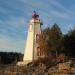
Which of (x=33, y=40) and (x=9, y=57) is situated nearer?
(x=33, y=40)

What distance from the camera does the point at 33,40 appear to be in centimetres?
5878

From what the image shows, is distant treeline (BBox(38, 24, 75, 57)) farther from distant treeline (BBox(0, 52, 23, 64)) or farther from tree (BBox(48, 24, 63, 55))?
distant treeline (BBox(0, 52, 23, 64))

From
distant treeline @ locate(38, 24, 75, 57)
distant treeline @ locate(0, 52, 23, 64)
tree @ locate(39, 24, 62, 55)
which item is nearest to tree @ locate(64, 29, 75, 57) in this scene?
distant treeline @ locate(38, 24, 75, 57)

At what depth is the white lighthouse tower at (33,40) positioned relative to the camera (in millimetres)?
58094

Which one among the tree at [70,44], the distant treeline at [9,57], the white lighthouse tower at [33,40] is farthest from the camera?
the distant treeline at [9,57]

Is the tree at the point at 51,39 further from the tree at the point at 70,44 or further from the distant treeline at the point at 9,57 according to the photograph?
the distant treeline at the point at 9,57

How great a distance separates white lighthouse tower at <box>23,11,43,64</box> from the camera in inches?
2287

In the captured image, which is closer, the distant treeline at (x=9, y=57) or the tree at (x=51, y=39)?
the tree at (x=51, y=39)

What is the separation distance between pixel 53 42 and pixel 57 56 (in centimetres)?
211

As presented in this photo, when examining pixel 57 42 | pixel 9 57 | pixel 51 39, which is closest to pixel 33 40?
pixel 51 39

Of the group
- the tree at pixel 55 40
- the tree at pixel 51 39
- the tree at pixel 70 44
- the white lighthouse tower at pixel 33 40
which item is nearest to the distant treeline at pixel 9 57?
the white lighthouse tower at pixel 33 40

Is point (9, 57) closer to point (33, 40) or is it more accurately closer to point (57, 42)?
point (33, 40)

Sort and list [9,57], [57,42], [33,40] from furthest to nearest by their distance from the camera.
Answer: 1. [9,57]
2. [33,40]
3. [57,42]

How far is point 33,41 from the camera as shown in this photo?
58.7m
